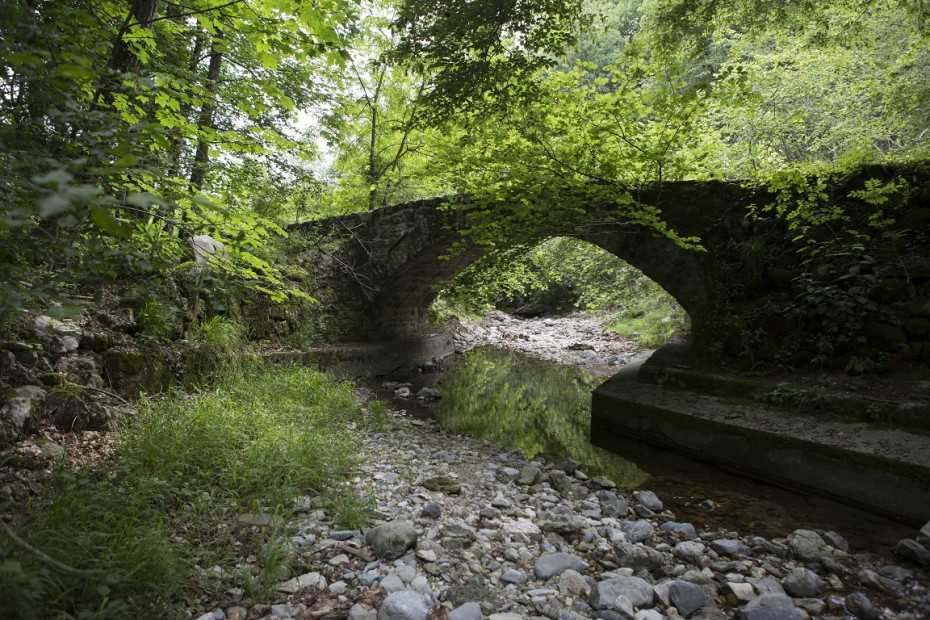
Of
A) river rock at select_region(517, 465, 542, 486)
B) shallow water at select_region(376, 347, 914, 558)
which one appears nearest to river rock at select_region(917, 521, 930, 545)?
shallow water at select_region(376, 347, 914, 558)

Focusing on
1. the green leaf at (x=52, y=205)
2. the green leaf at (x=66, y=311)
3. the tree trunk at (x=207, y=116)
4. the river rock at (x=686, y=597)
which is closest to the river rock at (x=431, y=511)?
the river rock at (x=686, y=597)

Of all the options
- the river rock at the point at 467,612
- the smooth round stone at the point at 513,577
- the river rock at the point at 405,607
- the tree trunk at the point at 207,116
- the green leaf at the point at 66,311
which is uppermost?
the tree trunk at the point at 207,116

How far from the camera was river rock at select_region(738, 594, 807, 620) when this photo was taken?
201 cm

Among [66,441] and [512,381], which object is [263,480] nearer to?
[66,441]

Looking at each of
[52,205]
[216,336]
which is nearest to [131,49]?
[52,205]

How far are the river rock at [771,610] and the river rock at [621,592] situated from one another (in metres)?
0.42

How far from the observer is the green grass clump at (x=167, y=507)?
150cm

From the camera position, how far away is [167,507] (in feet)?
7.60

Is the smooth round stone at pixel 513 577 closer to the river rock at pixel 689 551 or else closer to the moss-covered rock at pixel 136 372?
the river rock at pixel 689 551

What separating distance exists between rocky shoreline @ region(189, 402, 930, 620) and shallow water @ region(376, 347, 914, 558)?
0.26 metres

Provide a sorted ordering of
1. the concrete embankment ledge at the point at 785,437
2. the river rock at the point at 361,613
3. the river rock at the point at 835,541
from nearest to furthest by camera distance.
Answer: the river rock at the point at 361,613 < the river rock at the point at 835,541 < the concrete embankment ledge at the point at 785,437

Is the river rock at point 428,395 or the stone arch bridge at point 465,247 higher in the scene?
the stone arch bridge at point 465,247

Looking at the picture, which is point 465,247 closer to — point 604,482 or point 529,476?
point 529,476

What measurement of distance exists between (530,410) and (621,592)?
14.6 feet
